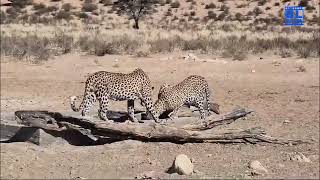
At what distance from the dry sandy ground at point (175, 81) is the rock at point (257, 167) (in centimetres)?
11

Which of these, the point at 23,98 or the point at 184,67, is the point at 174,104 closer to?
the point at 23,98

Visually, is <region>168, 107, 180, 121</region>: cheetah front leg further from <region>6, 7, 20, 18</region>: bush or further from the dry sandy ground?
<region>6, 7, 20, 18</region>: bush

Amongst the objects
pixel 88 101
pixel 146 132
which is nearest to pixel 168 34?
pixel 88 101

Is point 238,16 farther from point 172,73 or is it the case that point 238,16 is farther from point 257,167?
point 257,167

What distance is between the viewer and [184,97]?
1320cm

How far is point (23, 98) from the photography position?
662 inches

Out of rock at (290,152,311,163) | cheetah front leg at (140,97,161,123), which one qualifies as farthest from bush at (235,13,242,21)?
rock at (290,152,311,163)

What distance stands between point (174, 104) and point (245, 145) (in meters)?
2.47

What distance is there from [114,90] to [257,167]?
4.07 m

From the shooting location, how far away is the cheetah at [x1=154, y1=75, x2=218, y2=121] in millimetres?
12969

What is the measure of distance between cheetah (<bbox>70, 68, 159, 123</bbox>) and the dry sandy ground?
1.51 metres

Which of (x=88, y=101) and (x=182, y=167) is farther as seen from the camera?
Result: (x=88, y=101)

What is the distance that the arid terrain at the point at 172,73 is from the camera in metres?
9.85

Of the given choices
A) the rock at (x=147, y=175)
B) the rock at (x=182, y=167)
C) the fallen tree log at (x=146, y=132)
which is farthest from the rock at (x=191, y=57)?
the rock at (x=147, y=175)
